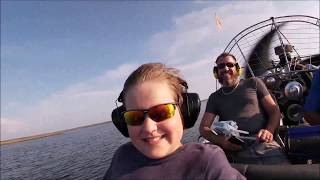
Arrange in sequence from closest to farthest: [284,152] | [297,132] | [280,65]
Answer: [297,132]
[284,152]
[280,65]

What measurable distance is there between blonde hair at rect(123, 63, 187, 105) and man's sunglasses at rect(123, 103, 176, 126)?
16cm

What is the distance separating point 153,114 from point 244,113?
351 centimetres

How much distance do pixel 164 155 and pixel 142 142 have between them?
0.15m

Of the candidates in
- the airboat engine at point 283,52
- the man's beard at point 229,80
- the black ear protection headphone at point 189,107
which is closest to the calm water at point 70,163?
the airboat engine at point 283,52

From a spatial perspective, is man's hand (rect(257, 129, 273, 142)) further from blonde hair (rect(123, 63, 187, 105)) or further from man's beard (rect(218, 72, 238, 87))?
blonde hair (rect(123, 63, 187, 105))

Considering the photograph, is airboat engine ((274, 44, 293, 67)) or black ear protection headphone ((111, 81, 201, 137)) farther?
airboat engine ((274, 44, 293, 67))

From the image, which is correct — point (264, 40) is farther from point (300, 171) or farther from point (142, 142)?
point (142, 142)

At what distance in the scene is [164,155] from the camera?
1.97 meters

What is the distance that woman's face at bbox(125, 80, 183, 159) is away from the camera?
1.93 m

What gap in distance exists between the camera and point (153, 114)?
1.91 meters

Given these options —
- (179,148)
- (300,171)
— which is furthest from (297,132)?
(179,148)

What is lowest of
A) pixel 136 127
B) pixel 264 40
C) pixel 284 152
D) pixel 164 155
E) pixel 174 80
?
pixel 284 152

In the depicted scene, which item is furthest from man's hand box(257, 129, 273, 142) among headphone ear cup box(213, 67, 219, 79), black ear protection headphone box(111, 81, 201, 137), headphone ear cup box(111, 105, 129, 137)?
headphone ear cup box(111, 105, 129, 137)

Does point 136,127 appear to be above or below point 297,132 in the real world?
above
